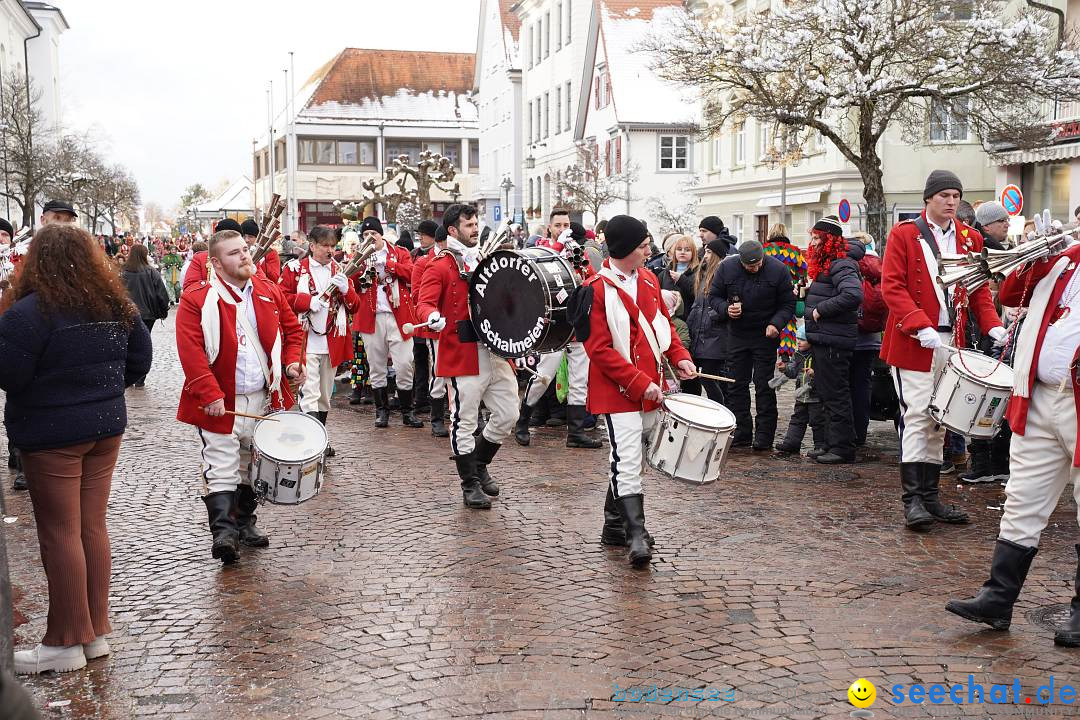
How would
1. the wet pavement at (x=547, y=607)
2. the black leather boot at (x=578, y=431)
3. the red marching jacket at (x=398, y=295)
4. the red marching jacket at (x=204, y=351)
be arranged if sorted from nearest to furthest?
the wet pavement at (x=547, y=607), the red marching jacket at (x=204, y=351), the black leather boot at (x=578, y=431), the red marching jacket at (x=398, y=295)

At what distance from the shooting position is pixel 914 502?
725 centimetres

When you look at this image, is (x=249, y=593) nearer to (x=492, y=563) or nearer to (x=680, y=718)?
(x=492, y=563)

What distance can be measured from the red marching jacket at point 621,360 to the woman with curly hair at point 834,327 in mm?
3141

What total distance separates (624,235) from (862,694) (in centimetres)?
291

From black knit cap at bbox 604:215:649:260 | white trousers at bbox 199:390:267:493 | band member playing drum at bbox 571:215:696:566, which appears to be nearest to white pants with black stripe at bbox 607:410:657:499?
band member playing drum at bbox 571:215:696:566

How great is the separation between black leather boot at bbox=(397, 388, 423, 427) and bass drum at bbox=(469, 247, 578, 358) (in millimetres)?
4441

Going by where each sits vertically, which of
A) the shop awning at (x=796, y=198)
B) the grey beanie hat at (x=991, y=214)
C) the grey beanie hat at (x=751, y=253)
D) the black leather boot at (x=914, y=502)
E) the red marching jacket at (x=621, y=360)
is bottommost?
the black leather boot at (x=914, y=502)

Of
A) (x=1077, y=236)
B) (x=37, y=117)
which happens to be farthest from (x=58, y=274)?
(x=37, y=117)

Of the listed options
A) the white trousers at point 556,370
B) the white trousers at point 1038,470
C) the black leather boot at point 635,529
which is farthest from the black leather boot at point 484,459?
the white trousers at point 1038,470

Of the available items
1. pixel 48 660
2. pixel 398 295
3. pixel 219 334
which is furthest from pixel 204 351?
pixel 398 295

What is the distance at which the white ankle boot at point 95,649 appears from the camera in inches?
202

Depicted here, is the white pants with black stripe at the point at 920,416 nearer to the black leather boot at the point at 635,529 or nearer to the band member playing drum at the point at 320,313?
the black leather boot at the point at 635,529

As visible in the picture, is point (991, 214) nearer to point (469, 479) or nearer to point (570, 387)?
point (570, 387)

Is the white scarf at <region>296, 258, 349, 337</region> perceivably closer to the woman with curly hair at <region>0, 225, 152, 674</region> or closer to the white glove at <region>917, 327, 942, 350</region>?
the woman with curly hair at <region>0, 225, 152, 674</region>
